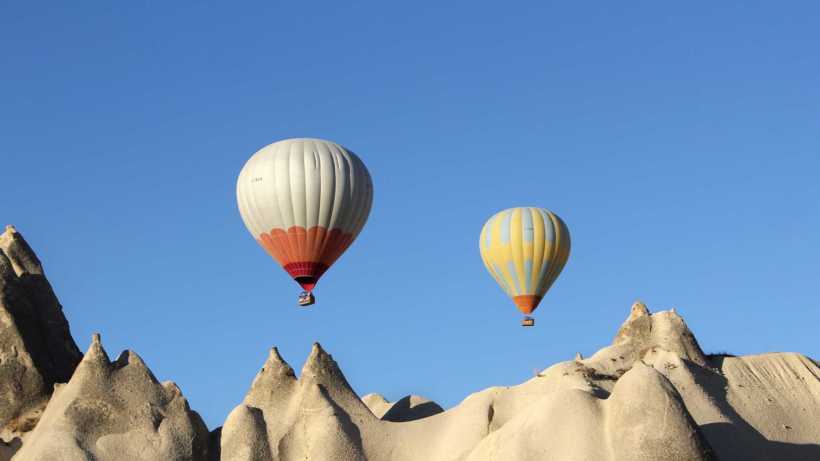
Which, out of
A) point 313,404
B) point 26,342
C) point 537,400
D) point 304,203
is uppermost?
point 304,203

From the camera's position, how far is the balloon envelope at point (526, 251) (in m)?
51.0

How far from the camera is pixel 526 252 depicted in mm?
51062

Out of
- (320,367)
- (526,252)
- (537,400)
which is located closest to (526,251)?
(526,252)

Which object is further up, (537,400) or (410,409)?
(410,409)

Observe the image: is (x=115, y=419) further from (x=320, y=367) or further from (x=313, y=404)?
(x=320, y=367)

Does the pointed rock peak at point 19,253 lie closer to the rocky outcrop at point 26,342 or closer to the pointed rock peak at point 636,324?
the rocky outcrop at point 26,342

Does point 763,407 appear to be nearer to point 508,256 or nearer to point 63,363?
point 508,256

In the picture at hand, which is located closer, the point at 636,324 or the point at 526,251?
the point at 636,324

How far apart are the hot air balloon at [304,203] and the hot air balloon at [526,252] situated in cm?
632

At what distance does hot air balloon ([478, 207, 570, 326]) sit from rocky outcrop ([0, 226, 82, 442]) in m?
13.8

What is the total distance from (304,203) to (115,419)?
9589mm

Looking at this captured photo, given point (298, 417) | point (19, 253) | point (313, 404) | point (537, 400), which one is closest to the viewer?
point (537, 400)

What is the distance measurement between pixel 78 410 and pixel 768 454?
15.8m

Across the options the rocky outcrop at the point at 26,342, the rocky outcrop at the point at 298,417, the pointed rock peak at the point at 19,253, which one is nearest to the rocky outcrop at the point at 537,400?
the rocky outcrop at the point at 298,417
